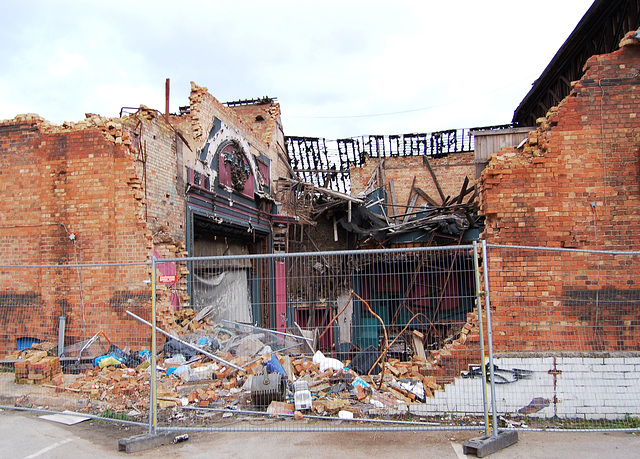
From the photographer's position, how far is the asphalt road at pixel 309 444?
4.81 meters

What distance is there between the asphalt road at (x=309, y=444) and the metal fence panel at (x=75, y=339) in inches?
34.2

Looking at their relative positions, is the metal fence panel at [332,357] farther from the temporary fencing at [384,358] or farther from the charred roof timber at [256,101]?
the charred roof timber at [256,101]

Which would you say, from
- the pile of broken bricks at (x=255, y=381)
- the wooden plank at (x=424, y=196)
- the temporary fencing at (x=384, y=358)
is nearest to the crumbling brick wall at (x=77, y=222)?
the temporary fencing at (x=384, y=358)

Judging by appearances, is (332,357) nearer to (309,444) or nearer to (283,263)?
(309,444)

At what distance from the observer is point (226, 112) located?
14078 mm

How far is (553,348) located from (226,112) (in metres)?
11.2

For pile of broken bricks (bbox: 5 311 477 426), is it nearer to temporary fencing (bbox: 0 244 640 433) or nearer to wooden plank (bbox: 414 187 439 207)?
temporary fencing (bbox: 0 244 640 433)

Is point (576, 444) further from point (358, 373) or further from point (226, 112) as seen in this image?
point (226, 112)

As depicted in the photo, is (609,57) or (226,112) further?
(226,112)

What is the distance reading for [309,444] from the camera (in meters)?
5.06

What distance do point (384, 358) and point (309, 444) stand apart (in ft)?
5.33

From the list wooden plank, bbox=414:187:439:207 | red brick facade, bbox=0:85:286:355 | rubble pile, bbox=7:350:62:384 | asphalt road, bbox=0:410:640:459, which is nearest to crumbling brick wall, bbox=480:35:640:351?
asphalt road, bbox=0:410:640:459

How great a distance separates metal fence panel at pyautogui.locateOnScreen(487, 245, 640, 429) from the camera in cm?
630

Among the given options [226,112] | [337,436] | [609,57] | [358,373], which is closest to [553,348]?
[358,373]
